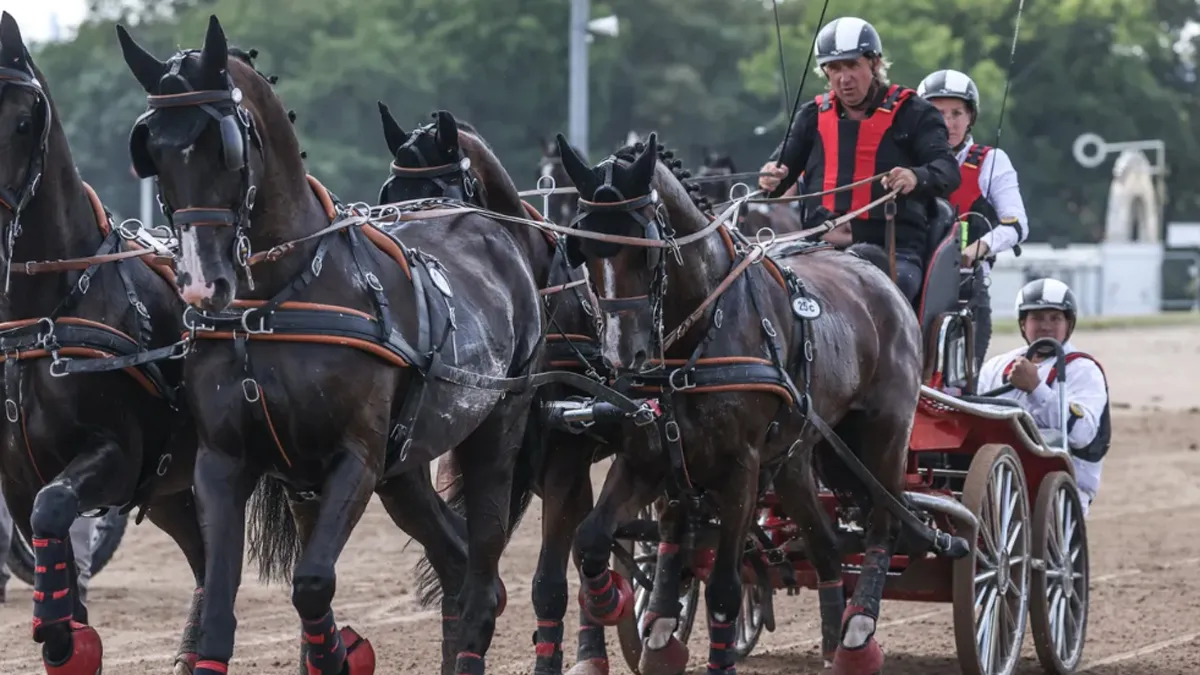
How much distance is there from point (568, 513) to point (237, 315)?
1951mm

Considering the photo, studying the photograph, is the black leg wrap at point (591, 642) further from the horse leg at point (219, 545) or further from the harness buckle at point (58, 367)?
the harness buckle at point (58, 367)

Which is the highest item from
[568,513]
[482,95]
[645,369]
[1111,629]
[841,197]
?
[482,95]

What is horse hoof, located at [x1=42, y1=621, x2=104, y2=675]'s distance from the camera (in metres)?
5.79

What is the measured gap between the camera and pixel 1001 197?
30.3 ft

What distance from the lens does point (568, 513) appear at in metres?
7.07

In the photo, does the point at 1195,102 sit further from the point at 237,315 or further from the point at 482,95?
the point at 237,315

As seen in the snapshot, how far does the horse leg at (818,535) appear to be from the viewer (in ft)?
24.4

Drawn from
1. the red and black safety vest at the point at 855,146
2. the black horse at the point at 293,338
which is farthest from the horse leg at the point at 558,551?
the red and black safety vest at the point at 855,146

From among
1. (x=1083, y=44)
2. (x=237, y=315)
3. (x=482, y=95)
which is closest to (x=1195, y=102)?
(x=1083, y=44)

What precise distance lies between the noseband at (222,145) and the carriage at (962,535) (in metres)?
2.65

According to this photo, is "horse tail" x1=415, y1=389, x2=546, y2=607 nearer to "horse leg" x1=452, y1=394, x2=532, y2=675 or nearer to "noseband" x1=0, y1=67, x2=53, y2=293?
"horse leg" x1=452, y1=394, x2=532, y2=675

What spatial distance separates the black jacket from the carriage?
0.16m

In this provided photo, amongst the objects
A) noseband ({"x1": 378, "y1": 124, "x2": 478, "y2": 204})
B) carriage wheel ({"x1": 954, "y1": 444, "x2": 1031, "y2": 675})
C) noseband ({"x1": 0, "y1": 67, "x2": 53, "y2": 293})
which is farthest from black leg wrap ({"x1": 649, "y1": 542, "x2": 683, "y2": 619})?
noseband ({"x1": 0, "y1": 67, "x2": 53, "y2": 293})

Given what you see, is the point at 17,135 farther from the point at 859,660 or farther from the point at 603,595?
the point at 859,660
